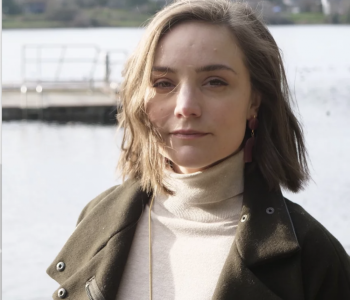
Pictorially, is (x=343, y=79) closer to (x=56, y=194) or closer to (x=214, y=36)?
(x=56, y=194)

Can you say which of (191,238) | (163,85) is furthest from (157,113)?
(191,238)

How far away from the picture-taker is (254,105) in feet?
6.25

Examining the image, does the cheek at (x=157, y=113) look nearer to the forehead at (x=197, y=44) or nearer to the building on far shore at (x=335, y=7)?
the forehead at (x=197, y=44)

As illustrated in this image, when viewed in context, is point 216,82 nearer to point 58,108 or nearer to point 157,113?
point 157,113

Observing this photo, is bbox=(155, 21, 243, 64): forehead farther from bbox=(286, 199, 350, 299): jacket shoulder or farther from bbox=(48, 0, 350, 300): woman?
bbox=(286, 199, 350, 299): jacket shoulder

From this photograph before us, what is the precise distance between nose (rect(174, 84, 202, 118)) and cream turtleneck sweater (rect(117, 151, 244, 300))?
16cm

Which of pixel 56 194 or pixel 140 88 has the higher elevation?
pixel 140 88

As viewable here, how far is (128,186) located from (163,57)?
395mm

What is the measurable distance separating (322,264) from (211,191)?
0.29 meters

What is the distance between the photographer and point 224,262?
1.83m

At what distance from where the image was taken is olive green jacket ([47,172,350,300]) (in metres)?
1.75

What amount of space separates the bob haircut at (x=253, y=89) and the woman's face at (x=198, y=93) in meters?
0.02

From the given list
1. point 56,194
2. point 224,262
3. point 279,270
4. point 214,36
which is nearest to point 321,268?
point 279,270

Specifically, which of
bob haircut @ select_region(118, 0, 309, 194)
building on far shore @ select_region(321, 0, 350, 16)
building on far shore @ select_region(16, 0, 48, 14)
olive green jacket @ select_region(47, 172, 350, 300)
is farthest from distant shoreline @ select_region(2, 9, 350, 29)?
olive green jacket @ select_region(47, 172, 350, 300)
